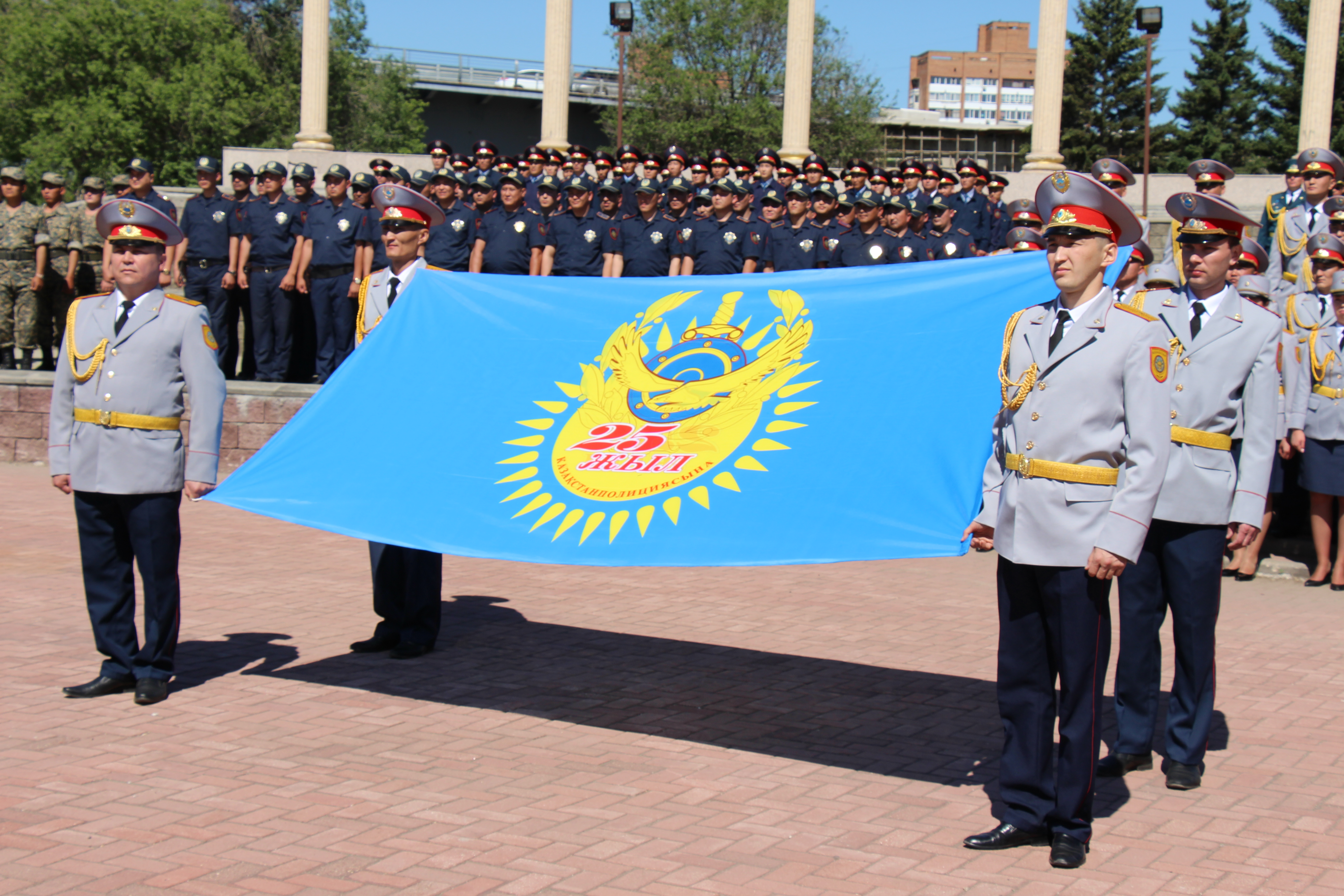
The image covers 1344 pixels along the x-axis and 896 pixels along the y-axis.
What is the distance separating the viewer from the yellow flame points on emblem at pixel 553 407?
19.1 ft

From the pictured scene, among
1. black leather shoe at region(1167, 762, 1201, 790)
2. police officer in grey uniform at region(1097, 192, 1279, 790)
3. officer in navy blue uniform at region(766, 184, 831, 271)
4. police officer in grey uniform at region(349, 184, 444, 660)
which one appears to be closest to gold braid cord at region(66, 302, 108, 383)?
police officer in grey uniform at region(349, 184, 444, 660)

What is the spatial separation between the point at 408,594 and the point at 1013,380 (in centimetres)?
350

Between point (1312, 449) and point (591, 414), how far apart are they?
6.06 m

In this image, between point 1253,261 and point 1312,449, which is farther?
point 1312,449

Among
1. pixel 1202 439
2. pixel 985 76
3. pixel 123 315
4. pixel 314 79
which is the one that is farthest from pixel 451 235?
pixel 985 76

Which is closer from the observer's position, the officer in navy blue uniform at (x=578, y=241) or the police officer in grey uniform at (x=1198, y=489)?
the police officer in grey uniform at (x=1198, y=489)

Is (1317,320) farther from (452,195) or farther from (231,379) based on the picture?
(231,379)

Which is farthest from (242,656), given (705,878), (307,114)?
(307,114)

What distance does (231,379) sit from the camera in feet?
45.6

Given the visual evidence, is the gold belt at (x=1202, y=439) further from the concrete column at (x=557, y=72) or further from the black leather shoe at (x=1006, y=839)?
the concrete column at (x=557, y=72)

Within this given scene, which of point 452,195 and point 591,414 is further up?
point 452,195

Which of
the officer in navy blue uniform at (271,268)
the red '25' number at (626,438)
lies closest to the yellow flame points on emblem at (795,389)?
the red '25' number at (626,438)

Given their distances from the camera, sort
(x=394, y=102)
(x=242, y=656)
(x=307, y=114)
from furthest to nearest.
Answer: (x=394, y=102)
(x=307, y=114)
(x=242, y=656)

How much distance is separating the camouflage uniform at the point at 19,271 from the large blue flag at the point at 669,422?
32.6 ft
